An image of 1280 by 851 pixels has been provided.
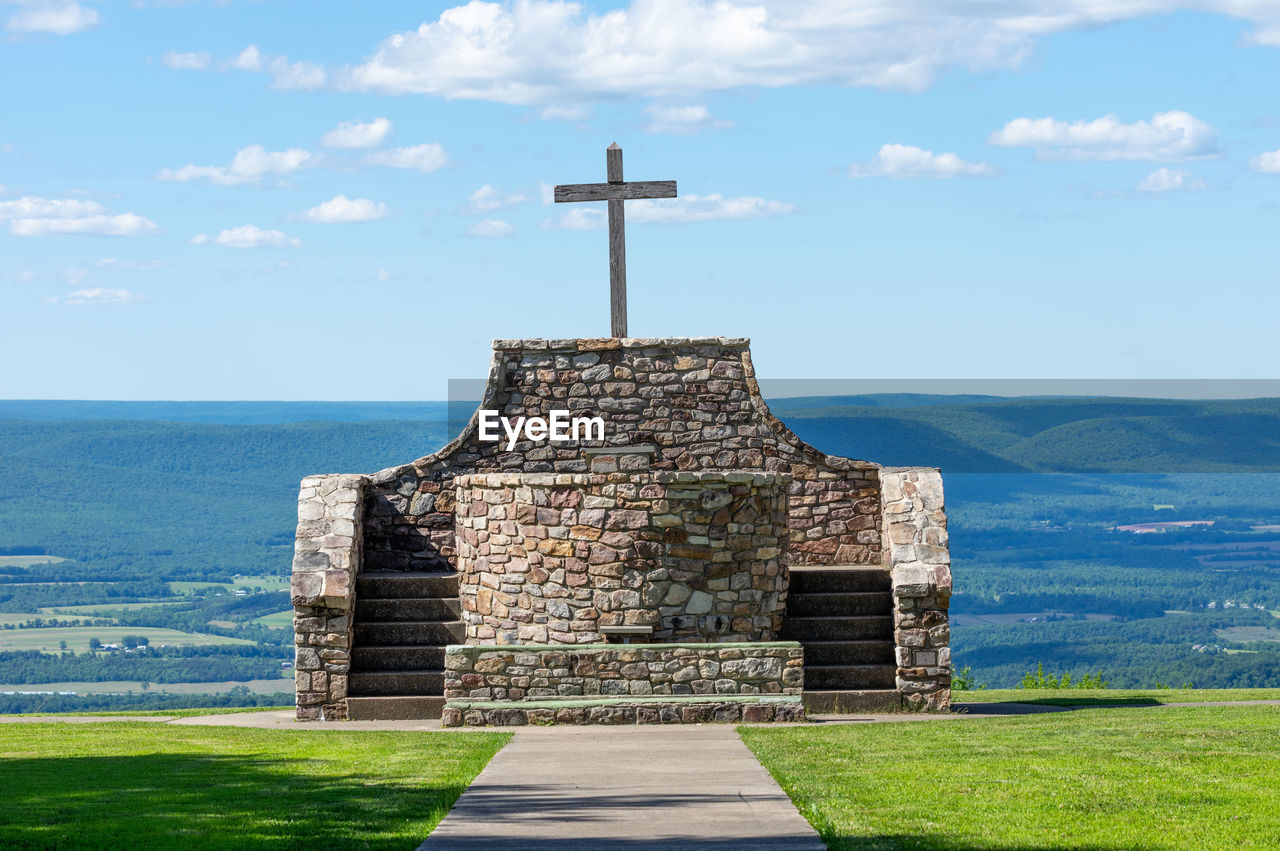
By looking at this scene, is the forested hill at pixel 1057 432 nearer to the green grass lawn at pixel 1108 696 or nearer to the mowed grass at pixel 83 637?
the mowed grass at pixel 83 637

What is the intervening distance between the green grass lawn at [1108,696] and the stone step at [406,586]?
5.89 meters

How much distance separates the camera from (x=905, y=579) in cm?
1636

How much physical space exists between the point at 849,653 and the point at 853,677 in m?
0.34

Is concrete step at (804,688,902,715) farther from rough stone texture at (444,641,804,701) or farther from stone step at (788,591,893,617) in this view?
stone step at (788,591,893,617)

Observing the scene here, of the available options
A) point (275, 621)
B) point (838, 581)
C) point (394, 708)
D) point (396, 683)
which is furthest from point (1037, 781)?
point (275, 621)

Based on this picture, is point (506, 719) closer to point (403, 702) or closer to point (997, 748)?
point (403, 702)

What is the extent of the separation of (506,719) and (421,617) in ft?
9.33

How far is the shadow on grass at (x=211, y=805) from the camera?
27.8 feet

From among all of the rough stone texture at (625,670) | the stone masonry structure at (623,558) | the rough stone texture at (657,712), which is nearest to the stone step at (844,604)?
the stone masonry structure at (623,558)

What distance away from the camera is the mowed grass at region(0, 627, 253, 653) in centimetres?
10850

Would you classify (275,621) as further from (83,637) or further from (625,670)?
(625,670)

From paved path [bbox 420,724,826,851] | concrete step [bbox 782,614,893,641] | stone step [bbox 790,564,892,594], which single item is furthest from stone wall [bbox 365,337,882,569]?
paved path [bbox 420,724,826,851]

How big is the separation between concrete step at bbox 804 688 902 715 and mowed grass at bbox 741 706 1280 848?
157 centimetres

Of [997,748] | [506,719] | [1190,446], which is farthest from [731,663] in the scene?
[1190,446]
